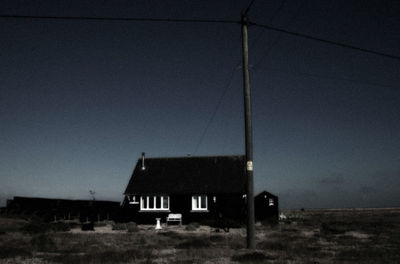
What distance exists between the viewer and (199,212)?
114 feet

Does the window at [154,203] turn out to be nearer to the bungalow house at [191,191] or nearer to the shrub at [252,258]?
the bungalow house at [191,191]

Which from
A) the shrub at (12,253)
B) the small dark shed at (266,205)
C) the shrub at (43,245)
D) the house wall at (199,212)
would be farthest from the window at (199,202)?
the shrub at (12,253)

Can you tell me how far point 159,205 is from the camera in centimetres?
3584

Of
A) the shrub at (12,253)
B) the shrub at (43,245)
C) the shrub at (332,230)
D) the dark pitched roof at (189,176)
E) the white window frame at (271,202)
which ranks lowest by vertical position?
the shrub at (332,230)

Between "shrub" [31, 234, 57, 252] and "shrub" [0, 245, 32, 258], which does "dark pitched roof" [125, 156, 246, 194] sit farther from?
"shrub" [0, 245, 32, 258]

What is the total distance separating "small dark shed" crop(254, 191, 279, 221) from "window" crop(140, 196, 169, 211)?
34.1 feet

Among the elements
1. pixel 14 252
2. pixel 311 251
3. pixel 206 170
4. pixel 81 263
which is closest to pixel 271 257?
pixel 311 251

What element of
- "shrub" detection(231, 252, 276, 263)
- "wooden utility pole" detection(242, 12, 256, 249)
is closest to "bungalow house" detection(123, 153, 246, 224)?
"wooden utility pole" detection(242, 12, 256, 249)

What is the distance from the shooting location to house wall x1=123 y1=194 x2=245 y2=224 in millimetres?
34125

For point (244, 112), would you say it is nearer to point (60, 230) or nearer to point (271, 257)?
point (271, 257)

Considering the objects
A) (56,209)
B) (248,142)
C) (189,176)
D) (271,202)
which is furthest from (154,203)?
(248,142)

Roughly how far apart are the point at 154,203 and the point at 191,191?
12.0 ft

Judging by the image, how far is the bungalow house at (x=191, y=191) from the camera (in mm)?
34344

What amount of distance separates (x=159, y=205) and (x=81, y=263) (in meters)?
25.1
